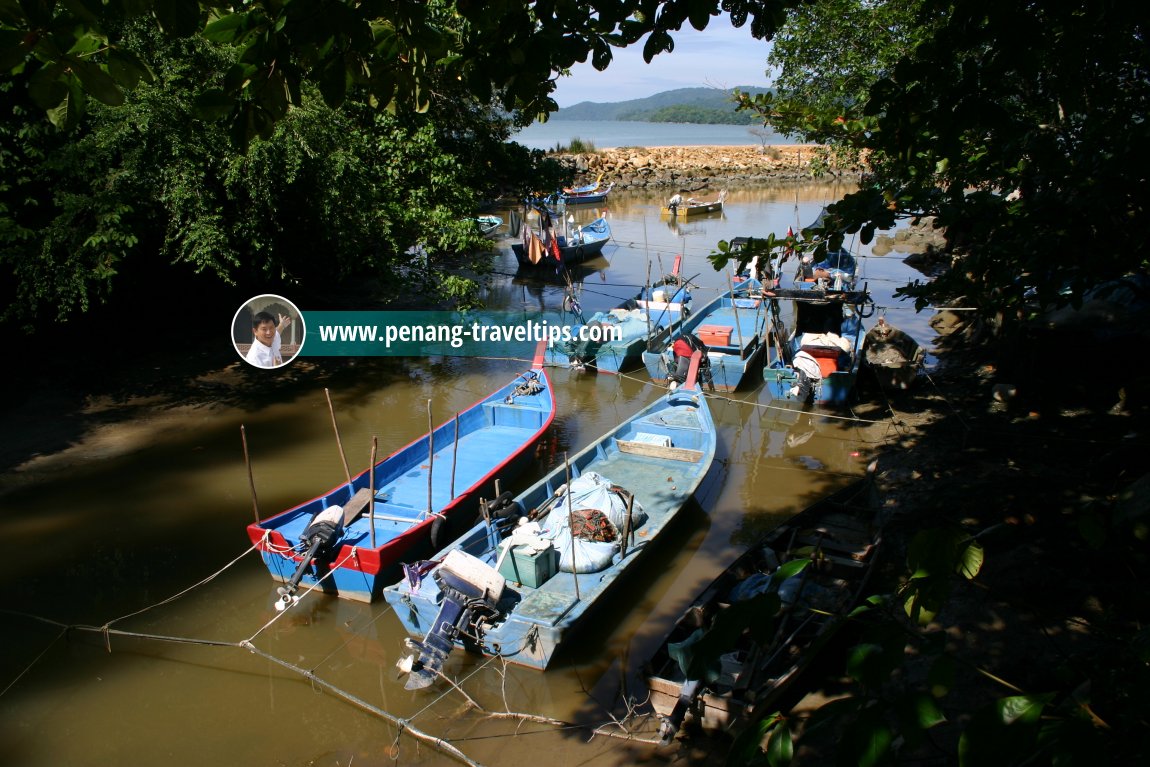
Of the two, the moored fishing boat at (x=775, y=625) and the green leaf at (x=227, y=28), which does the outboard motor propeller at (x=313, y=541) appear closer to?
the moored fishing boat at (x=775, y=625)

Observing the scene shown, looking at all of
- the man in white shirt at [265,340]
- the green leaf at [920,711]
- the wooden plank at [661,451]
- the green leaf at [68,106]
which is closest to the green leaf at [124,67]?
the green leaf at [68,106]

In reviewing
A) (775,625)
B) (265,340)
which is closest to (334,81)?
(775,625)

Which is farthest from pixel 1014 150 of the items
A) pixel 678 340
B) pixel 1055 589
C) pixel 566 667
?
pixel 678 340

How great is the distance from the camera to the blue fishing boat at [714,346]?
15.9m

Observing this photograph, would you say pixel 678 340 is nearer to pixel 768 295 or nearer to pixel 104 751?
pixel 768 295

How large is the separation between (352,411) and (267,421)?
1.60m

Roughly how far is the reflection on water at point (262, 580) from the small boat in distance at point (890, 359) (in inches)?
52.9

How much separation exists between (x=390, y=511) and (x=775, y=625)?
17.3ft

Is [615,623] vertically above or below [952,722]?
below

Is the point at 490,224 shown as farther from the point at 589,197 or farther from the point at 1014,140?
the point at 1014,140

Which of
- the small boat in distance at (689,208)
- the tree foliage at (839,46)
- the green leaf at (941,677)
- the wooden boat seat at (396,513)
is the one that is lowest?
the wooden boat seat at (396,513)

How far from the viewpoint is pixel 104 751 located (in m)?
6.97

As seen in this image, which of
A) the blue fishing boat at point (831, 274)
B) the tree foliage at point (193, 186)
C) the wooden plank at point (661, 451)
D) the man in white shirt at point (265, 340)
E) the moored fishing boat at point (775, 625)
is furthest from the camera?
the blue fishing boat at point (831, 274)

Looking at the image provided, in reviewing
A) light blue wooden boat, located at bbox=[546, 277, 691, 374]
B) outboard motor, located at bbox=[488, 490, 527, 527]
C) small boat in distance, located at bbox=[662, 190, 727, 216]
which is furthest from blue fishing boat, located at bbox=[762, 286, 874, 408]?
small boat in distance, located at bbox=[662, 190, 727, 216]
